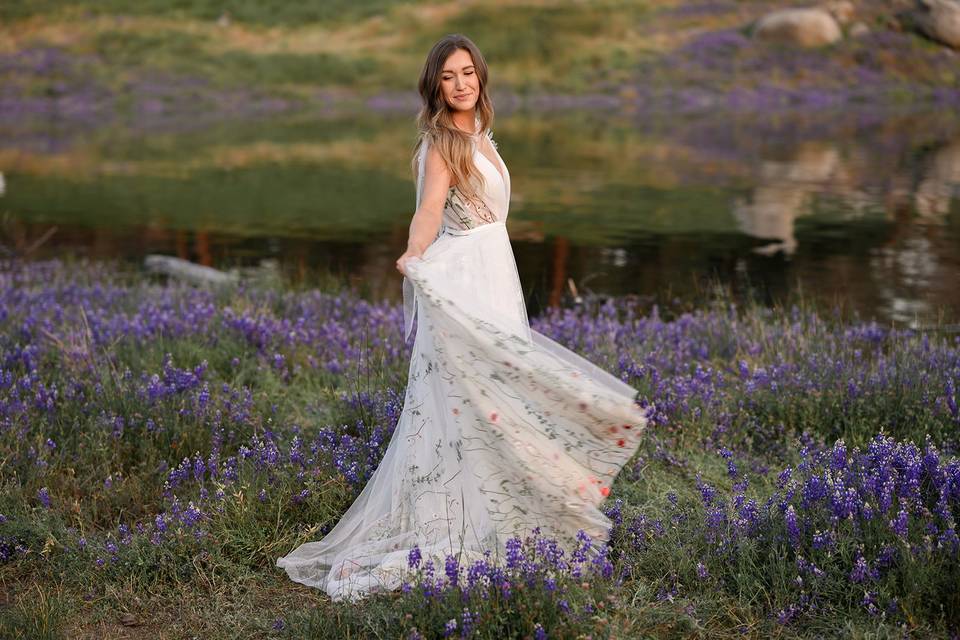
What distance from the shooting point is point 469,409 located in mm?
4094

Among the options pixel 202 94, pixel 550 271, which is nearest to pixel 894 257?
pixel 550 271

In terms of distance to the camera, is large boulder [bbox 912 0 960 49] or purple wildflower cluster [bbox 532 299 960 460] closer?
purple wildflower cluster [bbox 532 299 960 460]

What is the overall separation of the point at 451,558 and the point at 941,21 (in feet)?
176

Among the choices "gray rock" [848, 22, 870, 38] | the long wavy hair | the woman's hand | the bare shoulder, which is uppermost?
"gray rock" [848, 22, 870, 38]

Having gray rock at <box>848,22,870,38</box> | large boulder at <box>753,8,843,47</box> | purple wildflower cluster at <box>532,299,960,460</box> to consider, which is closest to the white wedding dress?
purple wildflower cluster at <box>532,299,960,460</box>

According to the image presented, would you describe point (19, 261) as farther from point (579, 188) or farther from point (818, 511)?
point (579, 188)

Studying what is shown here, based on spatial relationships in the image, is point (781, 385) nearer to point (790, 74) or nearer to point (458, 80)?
point (458, 80)

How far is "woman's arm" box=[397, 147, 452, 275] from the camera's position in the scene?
4191mm

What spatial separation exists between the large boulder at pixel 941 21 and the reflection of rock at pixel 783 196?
2720cm

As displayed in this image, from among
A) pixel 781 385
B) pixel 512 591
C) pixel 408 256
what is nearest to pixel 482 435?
pixel 512 591

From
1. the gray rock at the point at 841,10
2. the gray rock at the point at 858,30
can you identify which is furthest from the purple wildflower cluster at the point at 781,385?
the gray rock at the point at 841,10

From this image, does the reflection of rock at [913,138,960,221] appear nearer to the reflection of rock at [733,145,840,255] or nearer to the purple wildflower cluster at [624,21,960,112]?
the reflection of rock at [733,145,840,255]

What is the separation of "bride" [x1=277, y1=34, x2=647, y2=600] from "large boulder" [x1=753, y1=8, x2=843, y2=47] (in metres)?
48.6

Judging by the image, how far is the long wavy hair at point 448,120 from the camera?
4238mm
